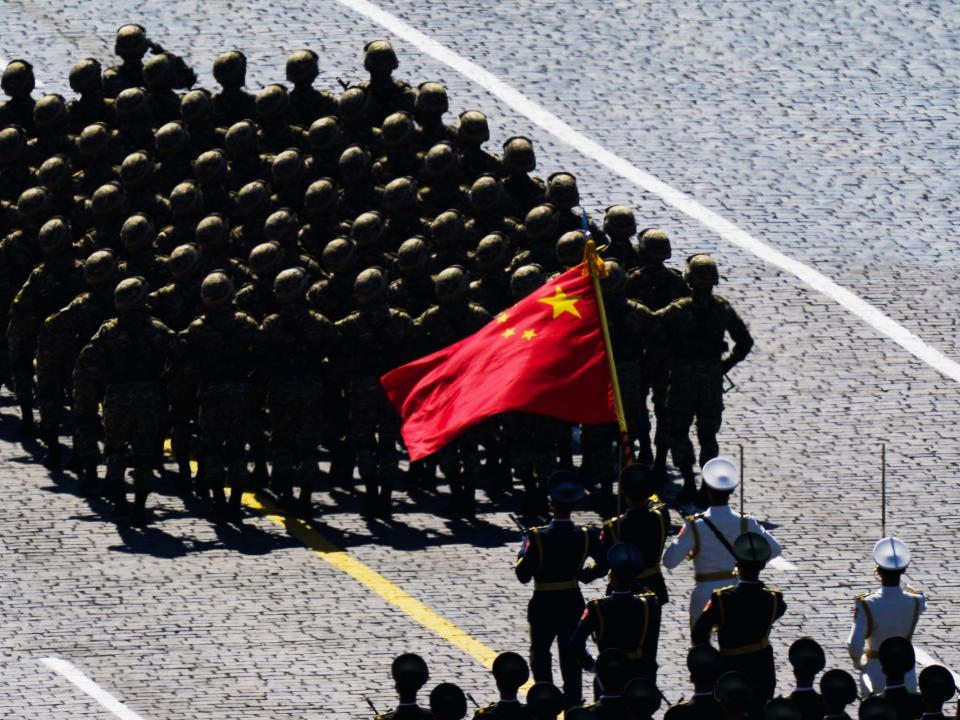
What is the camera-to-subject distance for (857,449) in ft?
95.7

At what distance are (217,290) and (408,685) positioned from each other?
800 cm

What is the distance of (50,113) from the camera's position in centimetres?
3094

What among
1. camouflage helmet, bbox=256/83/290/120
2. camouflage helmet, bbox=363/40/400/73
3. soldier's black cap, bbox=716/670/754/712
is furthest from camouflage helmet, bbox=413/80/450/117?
soldier's black cap, bbox=716/670/754/712

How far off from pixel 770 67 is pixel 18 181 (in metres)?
11.2

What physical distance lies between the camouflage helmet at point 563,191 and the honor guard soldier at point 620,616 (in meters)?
7.48

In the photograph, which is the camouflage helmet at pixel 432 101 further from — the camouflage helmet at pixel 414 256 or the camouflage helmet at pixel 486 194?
the camouflage helmet at pixel 414 256

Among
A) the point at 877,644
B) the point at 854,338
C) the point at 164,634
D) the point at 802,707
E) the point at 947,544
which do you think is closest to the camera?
the point at 802,707

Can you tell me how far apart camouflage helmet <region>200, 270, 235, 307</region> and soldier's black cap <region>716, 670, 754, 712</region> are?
879 centimetres

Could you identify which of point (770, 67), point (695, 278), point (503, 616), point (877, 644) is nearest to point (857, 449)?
point (695, 278)

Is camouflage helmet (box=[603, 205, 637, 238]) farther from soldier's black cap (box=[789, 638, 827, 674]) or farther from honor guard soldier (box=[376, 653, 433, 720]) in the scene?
honor guard soldier (box=[376, 653, 433, 720])

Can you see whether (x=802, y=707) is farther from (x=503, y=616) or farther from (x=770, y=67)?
(x=770, y=67)

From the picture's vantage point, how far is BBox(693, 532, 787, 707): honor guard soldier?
21719 mm

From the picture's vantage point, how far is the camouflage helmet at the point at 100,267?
2811 centimetres

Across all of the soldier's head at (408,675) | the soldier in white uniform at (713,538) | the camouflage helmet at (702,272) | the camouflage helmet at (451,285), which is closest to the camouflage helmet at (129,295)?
the camouflage helmet at (451,285)
